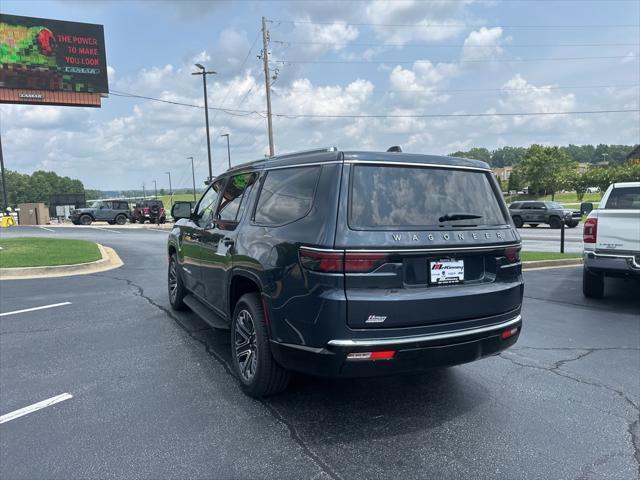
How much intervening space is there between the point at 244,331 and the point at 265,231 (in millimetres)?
901

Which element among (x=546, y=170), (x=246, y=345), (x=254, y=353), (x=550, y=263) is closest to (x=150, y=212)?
(x=550, y=263)

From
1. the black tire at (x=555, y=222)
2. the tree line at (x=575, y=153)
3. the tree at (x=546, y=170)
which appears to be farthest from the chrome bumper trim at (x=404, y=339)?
the tree line at (x=575, y=153)

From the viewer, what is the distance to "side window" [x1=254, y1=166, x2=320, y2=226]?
340 centimetres

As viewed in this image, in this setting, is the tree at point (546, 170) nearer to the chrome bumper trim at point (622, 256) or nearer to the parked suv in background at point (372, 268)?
the chrome bumper trim at point (622, 256)

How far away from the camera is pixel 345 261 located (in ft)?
9.81

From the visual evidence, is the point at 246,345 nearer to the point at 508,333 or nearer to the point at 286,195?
the point at 286,195

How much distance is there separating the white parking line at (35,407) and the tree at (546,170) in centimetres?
7489

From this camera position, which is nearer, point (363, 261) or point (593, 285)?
point (363, 261)

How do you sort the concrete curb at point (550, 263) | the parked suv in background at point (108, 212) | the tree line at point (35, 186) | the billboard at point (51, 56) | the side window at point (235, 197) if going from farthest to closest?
1. the tree line at point (35, 186)
2. the parked suv in background at point (108, 212)
3. the billboard at point (51, 56)
4. the concrete curb at point (550, 263)
5. the side window at point (235, 197)

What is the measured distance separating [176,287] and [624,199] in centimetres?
693

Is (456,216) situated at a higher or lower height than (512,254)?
higher

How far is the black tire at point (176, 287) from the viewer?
6422mm

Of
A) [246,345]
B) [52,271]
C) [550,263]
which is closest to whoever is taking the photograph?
[246,345]

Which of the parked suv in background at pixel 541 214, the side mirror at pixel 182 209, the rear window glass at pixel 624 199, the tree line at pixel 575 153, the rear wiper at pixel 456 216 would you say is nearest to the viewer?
the rear wiper at pixel 456 216
